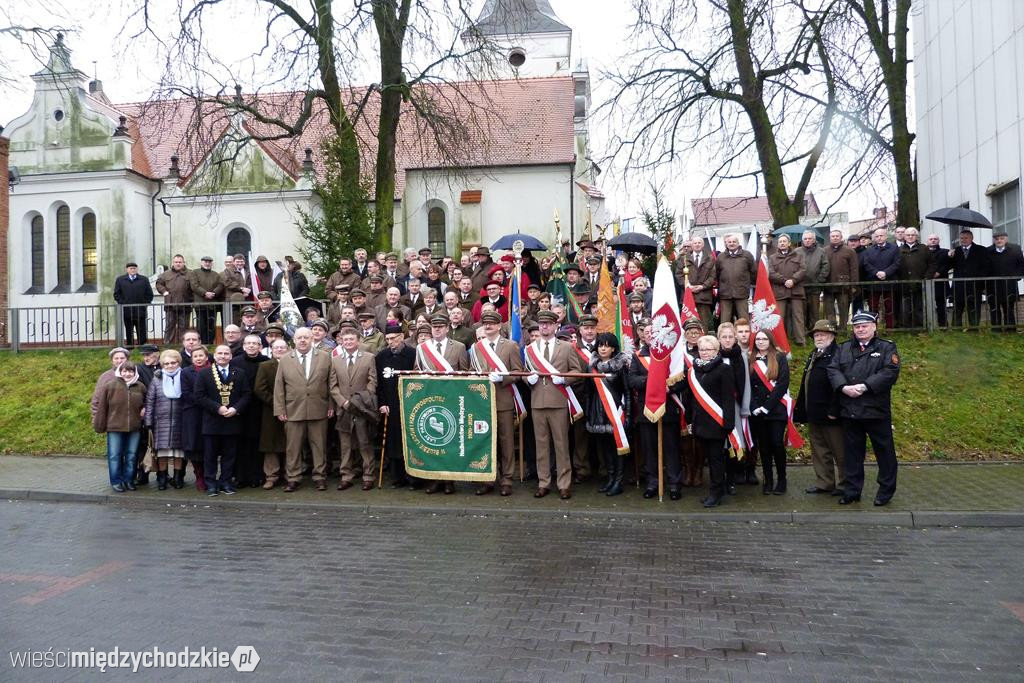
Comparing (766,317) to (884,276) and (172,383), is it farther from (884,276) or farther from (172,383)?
(172,383)

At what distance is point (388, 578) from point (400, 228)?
1182 inches

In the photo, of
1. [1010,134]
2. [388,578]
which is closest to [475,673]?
[388,578]

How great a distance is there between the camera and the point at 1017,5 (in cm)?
1602

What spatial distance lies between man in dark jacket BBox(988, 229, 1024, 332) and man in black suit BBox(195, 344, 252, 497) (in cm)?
1286

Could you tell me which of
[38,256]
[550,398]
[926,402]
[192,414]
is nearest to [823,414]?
[550,398]

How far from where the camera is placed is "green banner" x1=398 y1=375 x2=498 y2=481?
9664 mm

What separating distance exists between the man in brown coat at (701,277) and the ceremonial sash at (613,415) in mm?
4480

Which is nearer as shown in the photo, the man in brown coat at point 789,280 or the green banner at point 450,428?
the green banner at point 450,428

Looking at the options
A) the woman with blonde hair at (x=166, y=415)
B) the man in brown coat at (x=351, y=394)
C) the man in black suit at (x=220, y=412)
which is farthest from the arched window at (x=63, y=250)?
the man in brown coat at (x=351, y=394)

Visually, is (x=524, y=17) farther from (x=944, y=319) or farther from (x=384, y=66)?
(x=944, y=319)

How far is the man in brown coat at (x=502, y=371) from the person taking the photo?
9750 millimetres

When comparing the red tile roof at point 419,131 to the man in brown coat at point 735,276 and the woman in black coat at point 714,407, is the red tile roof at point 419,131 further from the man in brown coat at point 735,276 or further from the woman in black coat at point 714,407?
the woman in black coat at point 714,407

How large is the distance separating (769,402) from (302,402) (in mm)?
5814

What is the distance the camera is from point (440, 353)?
1008 centimetres
